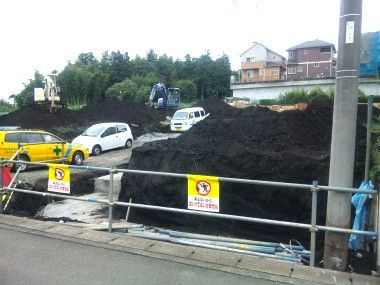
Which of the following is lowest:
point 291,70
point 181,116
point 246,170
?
point 181,116

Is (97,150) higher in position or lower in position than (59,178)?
lower

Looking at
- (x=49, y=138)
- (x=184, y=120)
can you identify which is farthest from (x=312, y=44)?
(x=49, y=138)

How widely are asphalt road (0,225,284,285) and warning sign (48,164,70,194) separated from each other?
1724 mm

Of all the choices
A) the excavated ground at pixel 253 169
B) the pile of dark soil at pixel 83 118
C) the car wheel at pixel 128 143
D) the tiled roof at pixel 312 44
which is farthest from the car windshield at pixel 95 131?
the tiled roof at pixel 312 44

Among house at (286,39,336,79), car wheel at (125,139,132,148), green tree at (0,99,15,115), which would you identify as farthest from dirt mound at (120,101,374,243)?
house at (286,39,336,79)

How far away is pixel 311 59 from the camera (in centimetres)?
7138

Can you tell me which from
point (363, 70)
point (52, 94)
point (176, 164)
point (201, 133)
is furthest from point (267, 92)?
point (363, 70)

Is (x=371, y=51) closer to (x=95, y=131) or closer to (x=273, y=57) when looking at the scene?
(x=95, y=131)

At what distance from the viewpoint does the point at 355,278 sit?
4758 mm

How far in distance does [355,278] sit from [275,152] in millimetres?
5307

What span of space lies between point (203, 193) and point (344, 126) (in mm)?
2229

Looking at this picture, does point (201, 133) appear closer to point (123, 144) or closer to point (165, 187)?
point (165, 187)

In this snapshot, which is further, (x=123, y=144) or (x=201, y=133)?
(x=123, y=144)

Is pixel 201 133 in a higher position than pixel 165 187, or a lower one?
higher
